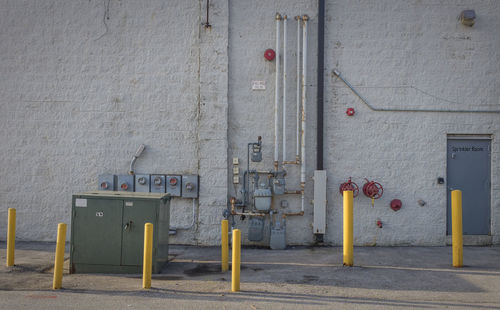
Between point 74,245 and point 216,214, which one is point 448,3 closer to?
point 216,214

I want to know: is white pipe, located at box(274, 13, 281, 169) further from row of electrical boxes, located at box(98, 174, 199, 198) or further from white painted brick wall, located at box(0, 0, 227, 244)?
row of electrical boxes, located at box(98, 174, 199, 198)

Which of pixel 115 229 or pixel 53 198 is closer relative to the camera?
pixel 115 229

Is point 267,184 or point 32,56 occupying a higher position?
point 32,56

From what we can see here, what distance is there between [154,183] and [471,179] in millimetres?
7339

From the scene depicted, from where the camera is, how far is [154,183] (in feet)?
31.6

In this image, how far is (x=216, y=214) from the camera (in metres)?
9.58

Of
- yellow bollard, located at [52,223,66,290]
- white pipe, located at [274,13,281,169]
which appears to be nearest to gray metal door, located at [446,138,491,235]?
white pipe, located at [274,13,281,169]

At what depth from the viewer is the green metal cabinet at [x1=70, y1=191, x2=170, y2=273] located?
22.7 ft

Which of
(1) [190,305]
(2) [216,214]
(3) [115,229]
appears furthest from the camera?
(2) [216,214]

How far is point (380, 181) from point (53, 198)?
24.8 feet

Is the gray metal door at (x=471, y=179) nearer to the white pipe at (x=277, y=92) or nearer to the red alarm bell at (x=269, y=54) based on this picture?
the white pipe at (x=277, y=92)

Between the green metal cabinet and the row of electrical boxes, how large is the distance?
2561 mm

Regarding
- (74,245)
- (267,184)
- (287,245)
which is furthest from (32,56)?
(287,245)

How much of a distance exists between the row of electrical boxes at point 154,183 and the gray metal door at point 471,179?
234 inches
